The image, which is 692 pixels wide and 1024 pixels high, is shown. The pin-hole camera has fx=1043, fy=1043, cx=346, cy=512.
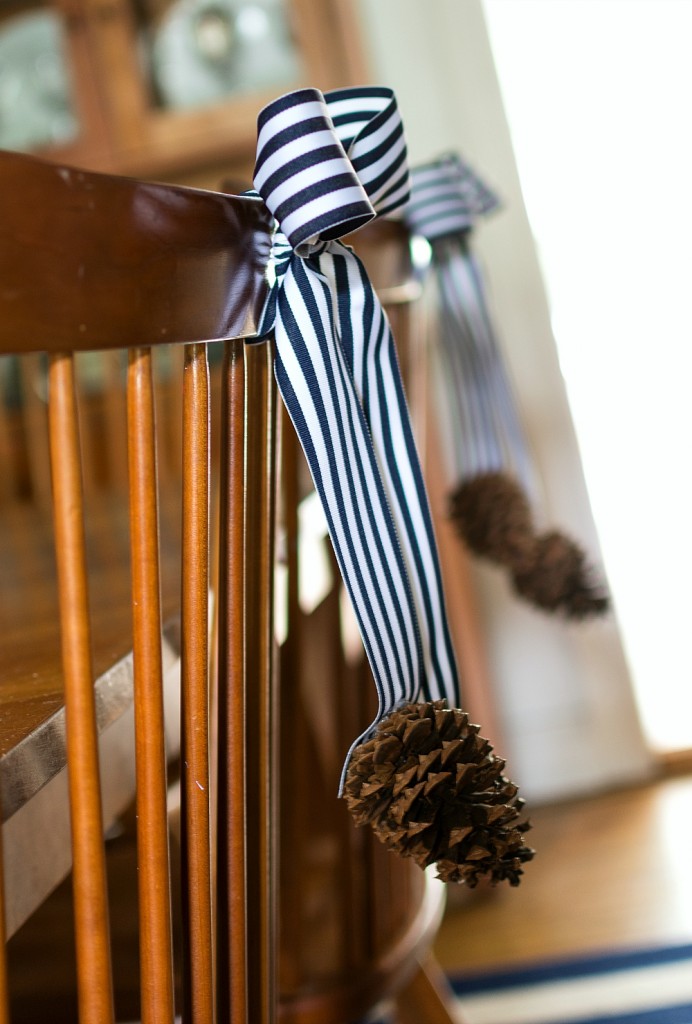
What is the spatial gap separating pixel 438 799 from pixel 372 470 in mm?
136

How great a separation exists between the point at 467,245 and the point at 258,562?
45 cm

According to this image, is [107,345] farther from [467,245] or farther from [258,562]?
[467,245]

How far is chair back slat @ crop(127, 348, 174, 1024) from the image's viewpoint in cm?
37

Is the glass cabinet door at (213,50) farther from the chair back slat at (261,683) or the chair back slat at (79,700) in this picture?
the chair back slat at (79,700)

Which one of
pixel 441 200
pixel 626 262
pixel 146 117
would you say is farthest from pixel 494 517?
pixel 146 117

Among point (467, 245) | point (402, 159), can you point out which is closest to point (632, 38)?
point (467, 245)

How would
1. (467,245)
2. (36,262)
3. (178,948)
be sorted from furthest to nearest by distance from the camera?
(467,245)
(178,948)
(36,262)

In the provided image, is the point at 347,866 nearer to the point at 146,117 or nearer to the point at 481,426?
the point at 481,426

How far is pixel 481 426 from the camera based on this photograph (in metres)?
0.88

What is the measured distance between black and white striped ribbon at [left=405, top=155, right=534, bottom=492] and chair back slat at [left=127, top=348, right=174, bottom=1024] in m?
0.50

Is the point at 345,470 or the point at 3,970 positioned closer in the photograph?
the point at 3,970

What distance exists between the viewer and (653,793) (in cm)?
169

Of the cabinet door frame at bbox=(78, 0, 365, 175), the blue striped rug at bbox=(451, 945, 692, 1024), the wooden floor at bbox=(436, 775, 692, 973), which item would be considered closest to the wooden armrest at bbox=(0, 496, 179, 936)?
the blue striped rug at bbox=(451, 945, 692, 1024)

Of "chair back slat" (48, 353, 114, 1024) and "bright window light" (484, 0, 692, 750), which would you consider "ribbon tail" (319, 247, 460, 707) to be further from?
"bright window light" (484, 0, 692, 750)
